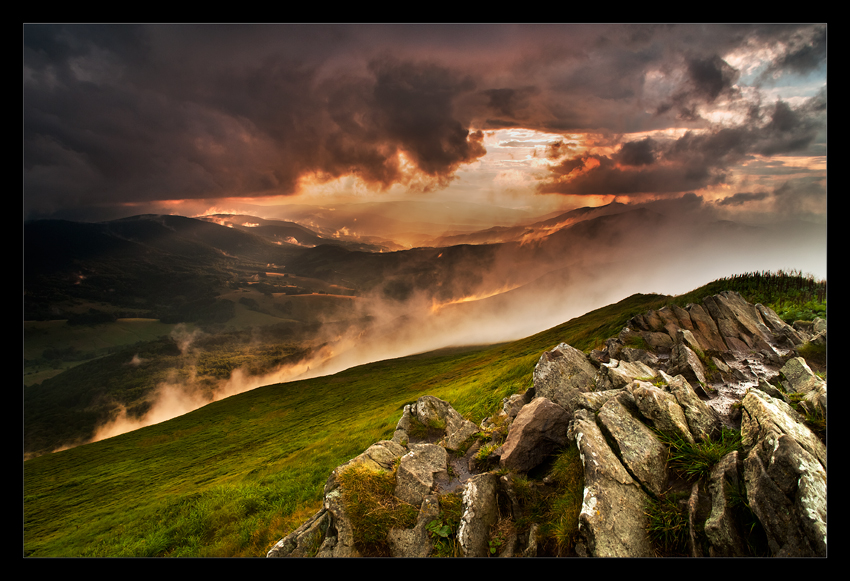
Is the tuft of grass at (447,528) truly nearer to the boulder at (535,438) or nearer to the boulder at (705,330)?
the boulder at (535,438)

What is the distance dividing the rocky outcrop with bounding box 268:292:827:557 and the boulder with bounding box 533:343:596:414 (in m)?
0.04

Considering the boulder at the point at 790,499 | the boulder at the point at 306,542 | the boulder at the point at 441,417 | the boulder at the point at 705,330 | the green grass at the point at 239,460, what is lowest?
the green grass at the point at 239,460

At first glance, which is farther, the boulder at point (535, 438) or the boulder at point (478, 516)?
the boulder at point (535, 438)

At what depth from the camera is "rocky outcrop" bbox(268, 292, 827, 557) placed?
5285 millimetres

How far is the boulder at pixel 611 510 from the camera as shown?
5539 mm

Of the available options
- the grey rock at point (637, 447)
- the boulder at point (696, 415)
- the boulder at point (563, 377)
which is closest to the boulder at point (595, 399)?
the grey rock at point (637, 447)

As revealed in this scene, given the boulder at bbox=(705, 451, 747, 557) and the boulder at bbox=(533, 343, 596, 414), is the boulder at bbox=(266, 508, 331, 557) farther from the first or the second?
the boulder at bbox=(705, 451, 747, 557)

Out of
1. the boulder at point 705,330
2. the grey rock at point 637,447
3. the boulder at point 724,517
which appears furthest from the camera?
the boulder at point 705,330

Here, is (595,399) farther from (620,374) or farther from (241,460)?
(241,460)

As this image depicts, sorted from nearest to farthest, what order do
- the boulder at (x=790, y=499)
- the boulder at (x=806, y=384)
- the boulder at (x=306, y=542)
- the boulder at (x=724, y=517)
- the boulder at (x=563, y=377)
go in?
the boulder at (x=790, y=499) < the boulder at (x=724, y=517) < the boulder at (x=806, y=384) < the boulder at (x=306, y=542) < the boulder at (x=563, y=377)

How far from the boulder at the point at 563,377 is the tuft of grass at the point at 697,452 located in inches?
114

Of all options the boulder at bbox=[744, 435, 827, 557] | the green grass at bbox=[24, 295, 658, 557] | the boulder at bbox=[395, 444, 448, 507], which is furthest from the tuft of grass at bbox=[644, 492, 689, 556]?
the green grass at bbox=[24, 295, 658, 557]
